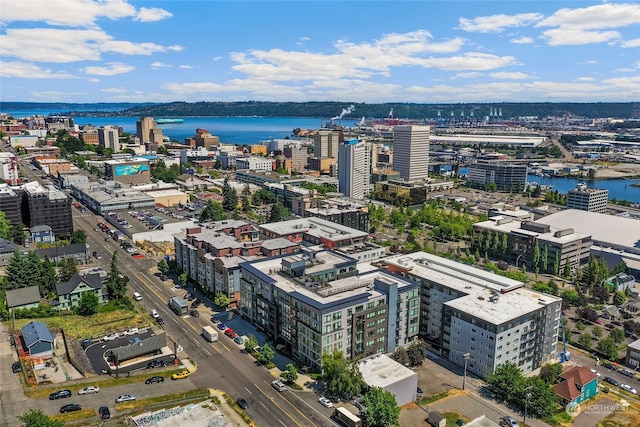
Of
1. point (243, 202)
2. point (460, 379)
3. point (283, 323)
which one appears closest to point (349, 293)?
point (283, 323)

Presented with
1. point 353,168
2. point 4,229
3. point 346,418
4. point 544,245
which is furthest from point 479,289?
point 353,168

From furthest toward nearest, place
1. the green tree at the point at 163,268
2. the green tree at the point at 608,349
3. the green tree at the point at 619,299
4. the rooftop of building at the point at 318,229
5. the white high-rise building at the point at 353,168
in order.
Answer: the white high-rise building at the point at 353,168 → the rooftop of building at the point at 318,229 → the green tree at the point at 163,268 → the green tree at the point at 619,299 → the green tree at the point at 608,349

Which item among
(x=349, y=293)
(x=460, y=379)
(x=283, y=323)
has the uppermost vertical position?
(x=349, y=293)

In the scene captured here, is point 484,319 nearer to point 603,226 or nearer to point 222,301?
point 222,301

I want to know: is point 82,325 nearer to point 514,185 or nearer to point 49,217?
point 49,217

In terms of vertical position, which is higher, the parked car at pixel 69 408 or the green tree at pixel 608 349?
the parked car at pixel 69 408

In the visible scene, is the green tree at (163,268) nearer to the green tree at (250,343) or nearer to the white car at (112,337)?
the white car at (112,337)

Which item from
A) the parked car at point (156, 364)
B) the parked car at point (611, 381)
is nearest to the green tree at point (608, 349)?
the parked car at point (611, 381)
